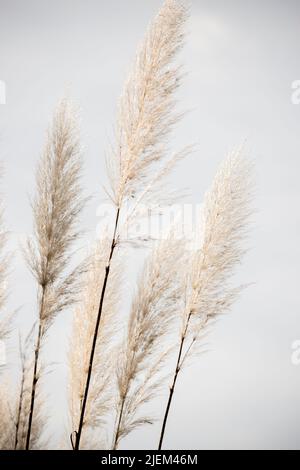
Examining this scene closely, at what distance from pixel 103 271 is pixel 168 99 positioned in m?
A: 1.39

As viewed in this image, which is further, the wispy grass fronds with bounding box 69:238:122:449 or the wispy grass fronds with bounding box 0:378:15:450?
the wispy grass fronds with bounding box 0:378:15:450

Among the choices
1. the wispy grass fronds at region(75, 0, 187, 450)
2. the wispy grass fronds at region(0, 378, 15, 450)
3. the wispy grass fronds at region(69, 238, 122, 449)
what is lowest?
the wispy grass fronds at region(0, 378, 15, 450)

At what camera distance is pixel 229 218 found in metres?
3.05

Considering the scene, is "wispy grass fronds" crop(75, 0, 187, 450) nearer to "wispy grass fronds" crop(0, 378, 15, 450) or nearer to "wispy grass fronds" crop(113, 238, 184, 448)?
"wispy grass fronds" crop(113, 238, 184, 448)

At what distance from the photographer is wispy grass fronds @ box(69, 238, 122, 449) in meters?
3.26

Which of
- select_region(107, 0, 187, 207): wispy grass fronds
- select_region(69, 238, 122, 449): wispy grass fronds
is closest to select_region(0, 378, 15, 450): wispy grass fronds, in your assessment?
select_region(69, 238, 122, 449): wispy grass fronds

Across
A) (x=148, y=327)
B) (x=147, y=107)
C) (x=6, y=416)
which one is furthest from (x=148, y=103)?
(x=6, y=416)

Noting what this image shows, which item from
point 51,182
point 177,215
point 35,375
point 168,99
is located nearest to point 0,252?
point 51,182

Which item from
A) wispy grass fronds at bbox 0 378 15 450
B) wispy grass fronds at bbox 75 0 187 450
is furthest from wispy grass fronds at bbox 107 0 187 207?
wispy grass fronds at bbox 0 378 15 450

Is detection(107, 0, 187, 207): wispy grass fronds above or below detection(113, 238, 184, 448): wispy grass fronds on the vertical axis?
above

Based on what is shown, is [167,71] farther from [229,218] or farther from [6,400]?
[6,400]

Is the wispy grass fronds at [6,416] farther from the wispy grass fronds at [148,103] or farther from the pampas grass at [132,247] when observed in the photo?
the wispy grass fronds at [148,103]

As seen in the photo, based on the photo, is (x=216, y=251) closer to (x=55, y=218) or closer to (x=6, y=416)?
(x=55, y=218)
